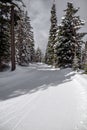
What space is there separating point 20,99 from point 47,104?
5.22 feet

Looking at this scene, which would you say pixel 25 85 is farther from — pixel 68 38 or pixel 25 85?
pixel 68 38

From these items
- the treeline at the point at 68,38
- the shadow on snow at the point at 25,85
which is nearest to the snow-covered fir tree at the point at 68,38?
the treeline at the point at 68,38

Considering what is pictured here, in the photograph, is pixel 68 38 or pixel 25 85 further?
pixel 68 38

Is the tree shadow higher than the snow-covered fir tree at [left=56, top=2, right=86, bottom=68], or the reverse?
the snow-covered fir tree at [left=56, top=2, right=86, bottom=68]

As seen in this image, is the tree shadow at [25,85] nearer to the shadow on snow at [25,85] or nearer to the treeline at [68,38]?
the shadow on snow at [25,85]

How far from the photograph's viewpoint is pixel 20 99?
369 inches

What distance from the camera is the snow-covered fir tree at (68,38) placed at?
33.5 meters

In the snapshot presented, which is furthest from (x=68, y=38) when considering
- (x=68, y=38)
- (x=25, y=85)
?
(x=25, y=85)

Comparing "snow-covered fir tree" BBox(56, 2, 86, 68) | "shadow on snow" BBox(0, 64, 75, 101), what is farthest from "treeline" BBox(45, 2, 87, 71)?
"shadow on snow" BBox(0, 64, 75, 101)

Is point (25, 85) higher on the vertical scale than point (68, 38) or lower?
lower

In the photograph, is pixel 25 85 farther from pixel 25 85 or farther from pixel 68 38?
pixel 68 38

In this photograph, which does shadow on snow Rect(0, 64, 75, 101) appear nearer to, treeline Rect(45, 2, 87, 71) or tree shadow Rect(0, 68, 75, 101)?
tree shadow Rect(0, 68, 75, 101)

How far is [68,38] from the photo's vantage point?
1330 inches

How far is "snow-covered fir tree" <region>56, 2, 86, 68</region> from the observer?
33.5 metres
